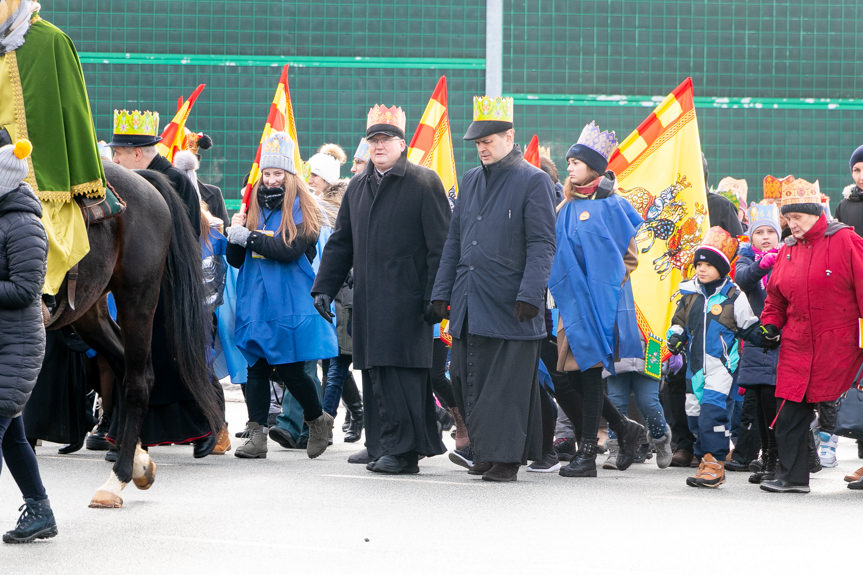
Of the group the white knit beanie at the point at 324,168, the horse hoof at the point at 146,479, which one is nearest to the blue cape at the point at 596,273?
the horse hoof at the point at 146,479

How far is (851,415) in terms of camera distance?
818cm

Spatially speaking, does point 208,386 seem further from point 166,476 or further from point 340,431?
point 340,431

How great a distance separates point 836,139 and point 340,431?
44.7 ft

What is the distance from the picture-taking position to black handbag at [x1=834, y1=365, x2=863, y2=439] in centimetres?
816

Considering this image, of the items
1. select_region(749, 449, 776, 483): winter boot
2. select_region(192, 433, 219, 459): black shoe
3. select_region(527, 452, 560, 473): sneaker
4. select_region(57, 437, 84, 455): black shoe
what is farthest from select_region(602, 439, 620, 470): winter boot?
select_region(57, 437, 84, 455): black shoe

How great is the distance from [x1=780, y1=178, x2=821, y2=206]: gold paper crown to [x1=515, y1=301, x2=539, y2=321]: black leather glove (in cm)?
158

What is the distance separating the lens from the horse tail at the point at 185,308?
7793 mm

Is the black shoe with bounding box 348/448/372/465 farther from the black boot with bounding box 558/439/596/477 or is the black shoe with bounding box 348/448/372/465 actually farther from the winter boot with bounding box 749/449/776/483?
the winter boot with bounding box 749/449/776/483

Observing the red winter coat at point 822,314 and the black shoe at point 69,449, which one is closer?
the red winter coat at point 822,314

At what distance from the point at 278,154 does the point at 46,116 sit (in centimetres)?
249

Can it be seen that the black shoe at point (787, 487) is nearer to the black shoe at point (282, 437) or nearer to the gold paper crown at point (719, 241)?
the gold paper crown at point (719, 241)

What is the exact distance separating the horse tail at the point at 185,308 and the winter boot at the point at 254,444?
3.04ft

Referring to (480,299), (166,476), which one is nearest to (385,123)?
(480,299)

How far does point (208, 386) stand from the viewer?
789cm
